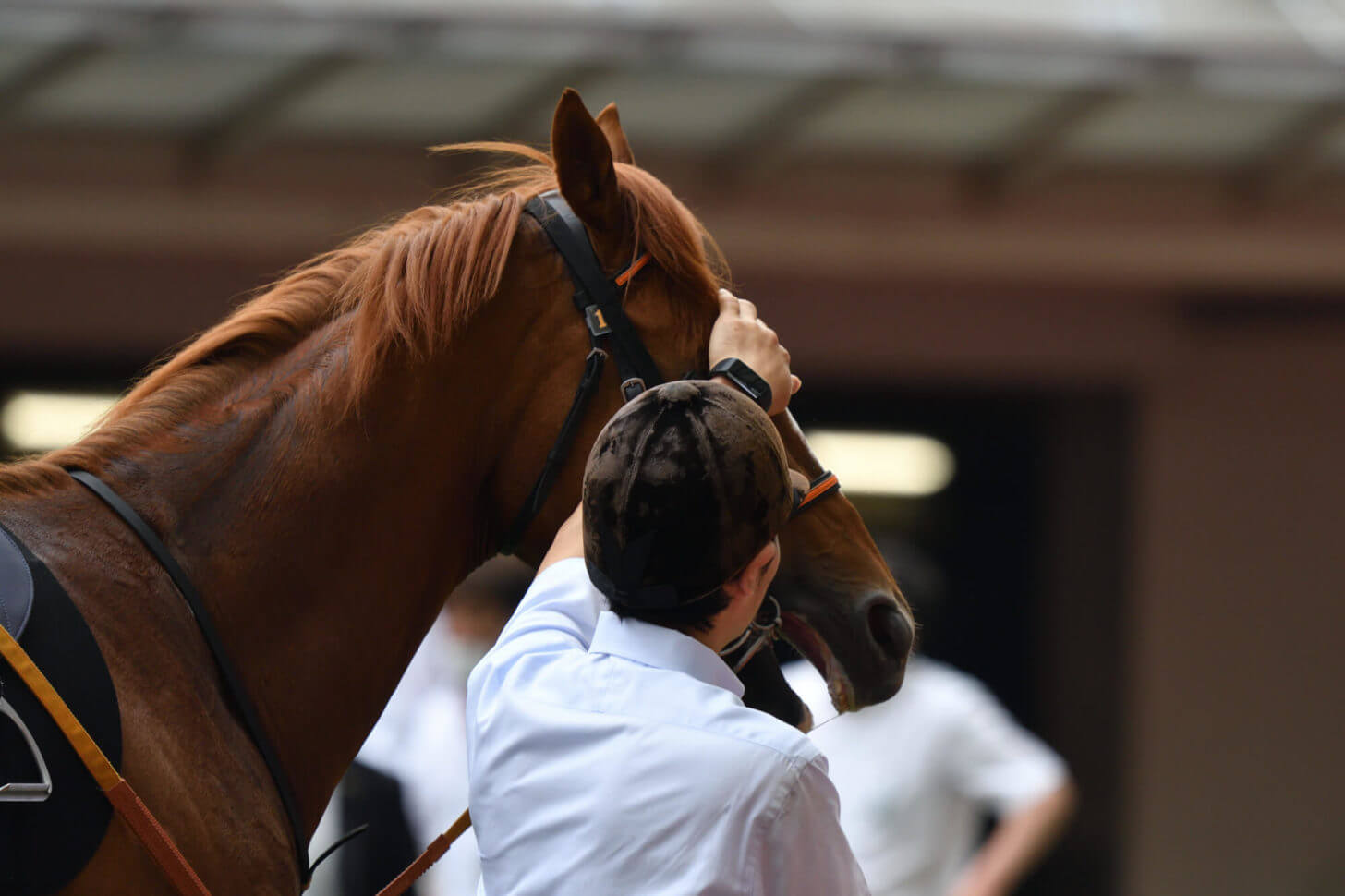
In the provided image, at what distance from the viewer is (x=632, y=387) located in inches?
69.5

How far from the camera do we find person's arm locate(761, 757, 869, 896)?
1.28m

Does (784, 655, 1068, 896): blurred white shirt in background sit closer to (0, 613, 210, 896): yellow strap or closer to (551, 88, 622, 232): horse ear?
(551, 88, 622, 232): horse ear

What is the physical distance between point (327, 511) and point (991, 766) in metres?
2.48

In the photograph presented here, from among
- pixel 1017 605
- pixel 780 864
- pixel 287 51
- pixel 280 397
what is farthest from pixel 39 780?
pixel 1017 605

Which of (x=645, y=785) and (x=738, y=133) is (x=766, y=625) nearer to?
(x=645, y=785)

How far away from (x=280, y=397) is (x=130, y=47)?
4510 millimetres

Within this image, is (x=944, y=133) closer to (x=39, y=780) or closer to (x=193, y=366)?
(x=193, y=366)

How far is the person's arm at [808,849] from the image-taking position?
1279mm

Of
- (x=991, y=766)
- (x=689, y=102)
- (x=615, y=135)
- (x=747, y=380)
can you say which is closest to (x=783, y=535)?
(x=747, y=380)

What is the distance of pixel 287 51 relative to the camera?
18.7ft

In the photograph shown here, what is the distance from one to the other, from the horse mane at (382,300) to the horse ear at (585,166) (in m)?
0.05

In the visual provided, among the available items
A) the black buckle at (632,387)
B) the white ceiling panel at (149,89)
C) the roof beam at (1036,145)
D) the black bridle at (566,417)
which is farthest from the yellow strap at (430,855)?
the roof beam at (1036,145)

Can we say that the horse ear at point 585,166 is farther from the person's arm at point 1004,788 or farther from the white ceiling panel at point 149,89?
the white ceiling panel at point 149,89

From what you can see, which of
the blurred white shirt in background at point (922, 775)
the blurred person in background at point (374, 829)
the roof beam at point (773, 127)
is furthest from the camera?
the roof beam at point (773, 127)
